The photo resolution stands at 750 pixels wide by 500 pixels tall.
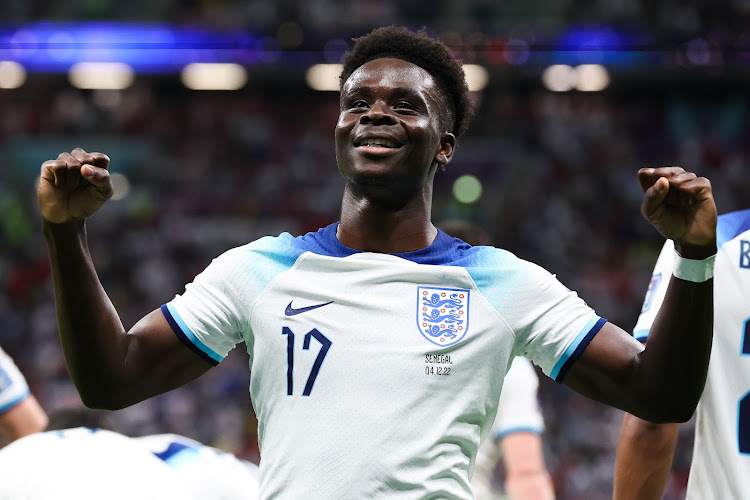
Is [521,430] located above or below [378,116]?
below

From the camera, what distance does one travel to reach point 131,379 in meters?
2.20

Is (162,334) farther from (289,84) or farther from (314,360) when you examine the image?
(289,84)

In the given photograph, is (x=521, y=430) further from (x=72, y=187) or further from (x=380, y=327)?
(x=72, y=187)

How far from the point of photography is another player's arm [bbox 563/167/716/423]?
200cm

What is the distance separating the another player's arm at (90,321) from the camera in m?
2.06

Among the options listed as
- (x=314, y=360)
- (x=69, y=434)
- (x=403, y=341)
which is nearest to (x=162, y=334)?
(x=314, y=360)

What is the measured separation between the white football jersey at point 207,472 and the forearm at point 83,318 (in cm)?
124

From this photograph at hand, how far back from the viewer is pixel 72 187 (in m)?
2.06

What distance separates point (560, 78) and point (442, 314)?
14989 millimetres

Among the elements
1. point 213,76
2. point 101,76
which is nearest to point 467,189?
point 213,76

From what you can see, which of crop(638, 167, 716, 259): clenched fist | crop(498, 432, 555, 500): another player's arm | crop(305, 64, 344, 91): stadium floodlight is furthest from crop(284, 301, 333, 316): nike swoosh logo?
crop(305, 64, 344, 91): stadium floodlight

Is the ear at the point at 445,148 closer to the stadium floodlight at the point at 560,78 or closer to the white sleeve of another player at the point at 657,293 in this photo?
the white sleeve of another player at the point at 657,293

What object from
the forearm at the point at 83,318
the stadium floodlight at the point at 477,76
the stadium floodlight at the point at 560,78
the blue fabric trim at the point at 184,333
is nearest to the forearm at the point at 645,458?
the blue fabric trim at the point at 184,333

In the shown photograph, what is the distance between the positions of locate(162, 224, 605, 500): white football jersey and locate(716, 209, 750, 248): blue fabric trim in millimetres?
829
